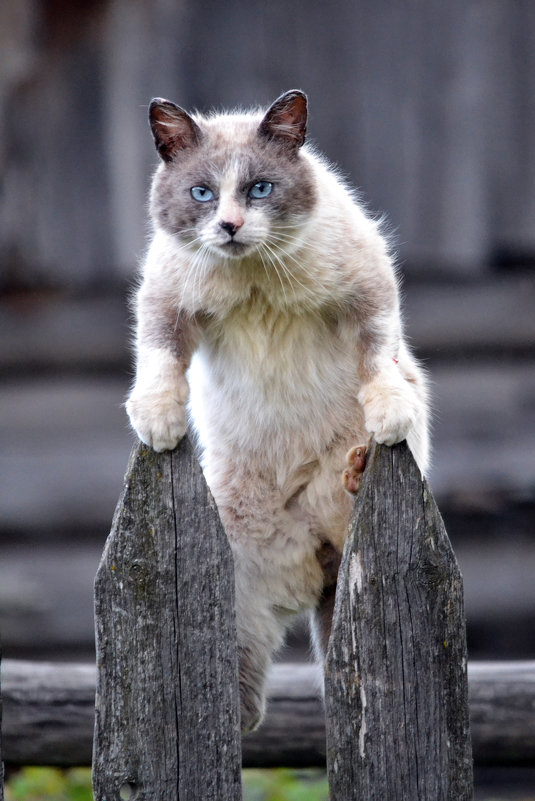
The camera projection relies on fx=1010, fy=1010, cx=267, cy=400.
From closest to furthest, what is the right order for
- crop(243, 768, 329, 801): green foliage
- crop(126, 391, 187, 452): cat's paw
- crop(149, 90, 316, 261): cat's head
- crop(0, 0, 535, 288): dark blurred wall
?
crop(126, 391, 187, 452): cat's paw → crop(149, 90, 316, 261): cat's head → crop(243, 768, 329, 801): green foliage → crop(0, 0, 535, 288): dark blurred wall

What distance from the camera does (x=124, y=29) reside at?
4.59m

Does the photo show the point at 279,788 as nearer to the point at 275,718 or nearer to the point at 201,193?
the point at 275,718

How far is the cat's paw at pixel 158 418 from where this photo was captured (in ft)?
6.97

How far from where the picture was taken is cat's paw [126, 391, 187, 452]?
212cm

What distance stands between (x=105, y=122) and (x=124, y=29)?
42cm

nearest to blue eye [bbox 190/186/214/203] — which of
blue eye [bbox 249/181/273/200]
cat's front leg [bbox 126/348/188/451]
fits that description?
blue eye [bbox 249/181/273/200]

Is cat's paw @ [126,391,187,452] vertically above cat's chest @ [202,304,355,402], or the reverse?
cat's chest @ [202,304,355,402]

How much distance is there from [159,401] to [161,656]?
0.61 metres

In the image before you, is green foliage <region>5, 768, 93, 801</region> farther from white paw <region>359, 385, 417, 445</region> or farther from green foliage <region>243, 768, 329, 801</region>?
white paw <region>359, 385, 417, 445</region>

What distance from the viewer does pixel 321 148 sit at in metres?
4.59

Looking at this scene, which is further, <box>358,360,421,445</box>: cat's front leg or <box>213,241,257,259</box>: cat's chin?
<box>213,241,257,259</box>: cat's chin

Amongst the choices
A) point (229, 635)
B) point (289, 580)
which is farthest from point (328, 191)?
point (229, 635)

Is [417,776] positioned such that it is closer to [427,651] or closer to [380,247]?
[427,651]

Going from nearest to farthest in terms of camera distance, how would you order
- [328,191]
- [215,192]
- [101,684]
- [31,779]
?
[101,684] < [215,192] < [328,191] < [31,779]
